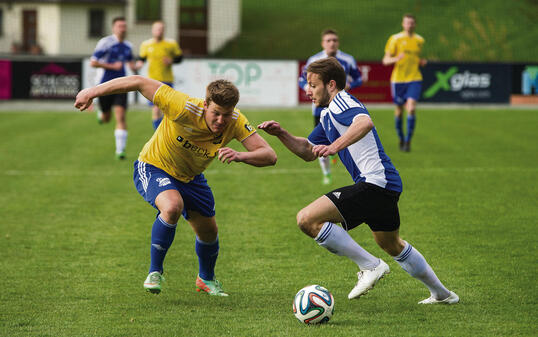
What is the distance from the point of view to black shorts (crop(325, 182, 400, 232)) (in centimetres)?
542

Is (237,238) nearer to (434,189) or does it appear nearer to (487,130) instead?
(434,189)

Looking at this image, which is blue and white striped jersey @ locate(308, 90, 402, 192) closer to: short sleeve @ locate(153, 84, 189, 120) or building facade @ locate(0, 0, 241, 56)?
short sleeve @ locate(153, 84, 189, 120)

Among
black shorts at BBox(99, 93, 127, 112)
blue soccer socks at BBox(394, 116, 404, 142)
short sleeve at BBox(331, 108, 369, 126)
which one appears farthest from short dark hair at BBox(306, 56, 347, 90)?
blue soccer socks at BBox(394, 116, 404, 142)

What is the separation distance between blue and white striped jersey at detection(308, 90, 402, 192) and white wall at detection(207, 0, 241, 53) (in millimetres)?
39794

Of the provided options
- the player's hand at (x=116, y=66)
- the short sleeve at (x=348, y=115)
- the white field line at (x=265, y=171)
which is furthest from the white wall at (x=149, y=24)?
the short sleeve at (x=348, y=115)

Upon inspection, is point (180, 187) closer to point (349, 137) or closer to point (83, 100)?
point (83, 100)

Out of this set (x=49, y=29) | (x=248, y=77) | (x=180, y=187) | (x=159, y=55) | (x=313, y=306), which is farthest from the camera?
(x=49, y=29)

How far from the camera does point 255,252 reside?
7.47 meters

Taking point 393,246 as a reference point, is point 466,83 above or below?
above

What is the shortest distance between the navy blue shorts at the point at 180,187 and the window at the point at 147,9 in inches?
1640

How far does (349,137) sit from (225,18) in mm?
41902

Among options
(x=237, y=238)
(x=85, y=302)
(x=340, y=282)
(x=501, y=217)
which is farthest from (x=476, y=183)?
(x=85, y=302)

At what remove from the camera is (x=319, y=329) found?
5168 millimetres

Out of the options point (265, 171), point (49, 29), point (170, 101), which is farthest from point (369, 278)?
point (49, 29)
